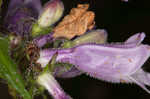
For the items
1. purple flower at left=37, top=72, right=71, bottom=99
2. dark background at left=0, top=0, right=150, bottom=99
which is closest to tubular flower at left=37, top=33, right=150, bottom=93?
purple flower at left=37, top=72, right=71, bottom=99

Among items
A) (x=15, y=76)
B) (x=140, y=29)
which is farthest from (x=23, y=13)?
(x=140, y=29)

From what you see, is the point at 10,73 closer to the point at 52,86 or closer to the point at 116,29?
the point at 52,86

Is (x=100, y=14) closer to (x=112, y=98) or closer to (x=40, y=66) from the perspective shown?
(x=112, y=98)

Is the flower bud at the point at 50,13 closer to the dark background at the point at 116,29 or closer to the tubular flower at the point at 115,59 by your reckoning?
the tubular flower at the point at 115,59

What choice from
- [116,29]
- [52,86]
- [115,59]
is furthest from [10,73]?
[116,29]

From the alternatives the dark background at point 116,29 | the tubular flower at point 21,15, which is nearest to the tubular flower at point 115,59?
the tubular flower at point 21,15

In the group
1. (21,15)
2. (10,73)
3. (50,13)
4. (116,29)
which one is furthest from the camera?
(116,29)

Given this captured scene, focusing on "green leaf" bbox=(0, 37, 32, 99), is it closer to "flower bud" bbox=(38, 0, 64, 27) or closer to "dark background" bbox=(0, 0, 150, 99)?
"flower bud" bbox=(38, 0, 64, 27)
